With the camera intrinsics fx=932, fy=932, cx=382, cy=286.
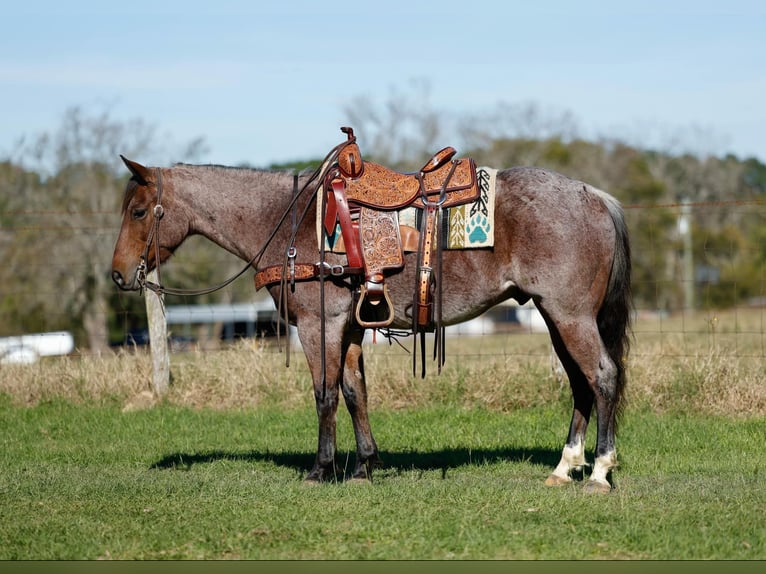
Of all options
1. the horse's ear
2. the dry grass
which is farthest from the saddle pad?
the dry grass

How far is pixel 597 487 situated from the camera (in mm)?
5969

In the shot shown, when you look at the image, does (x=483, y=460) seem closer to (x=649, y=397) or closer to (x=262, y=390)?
(x=649, y=397)

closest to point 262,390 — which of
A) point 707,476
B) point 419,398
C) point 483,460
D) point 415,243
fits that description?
point 419,398

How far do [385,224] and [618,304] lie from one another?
1.66m

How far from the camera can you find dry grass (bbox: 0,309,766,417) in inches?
357

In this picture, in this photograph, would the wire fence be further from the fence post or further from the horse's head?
the horse's head

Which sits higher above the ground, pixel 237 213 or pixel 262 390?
pixel 237 213

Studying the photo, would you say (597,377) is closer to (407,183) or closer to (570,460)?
(570,460)

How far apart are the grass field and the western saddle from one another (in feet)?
4.30

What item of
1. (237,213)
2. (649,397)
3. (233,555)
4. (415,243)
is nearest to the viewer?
(233,555)

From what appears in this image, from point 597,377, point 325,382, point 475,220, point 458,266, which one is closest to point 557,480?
point 597,377

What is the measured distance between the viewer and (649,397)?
9.15 meters

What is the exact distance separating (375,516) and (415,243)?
1856 mm

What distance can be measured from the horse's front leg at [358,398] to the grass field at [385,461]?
208 mm
